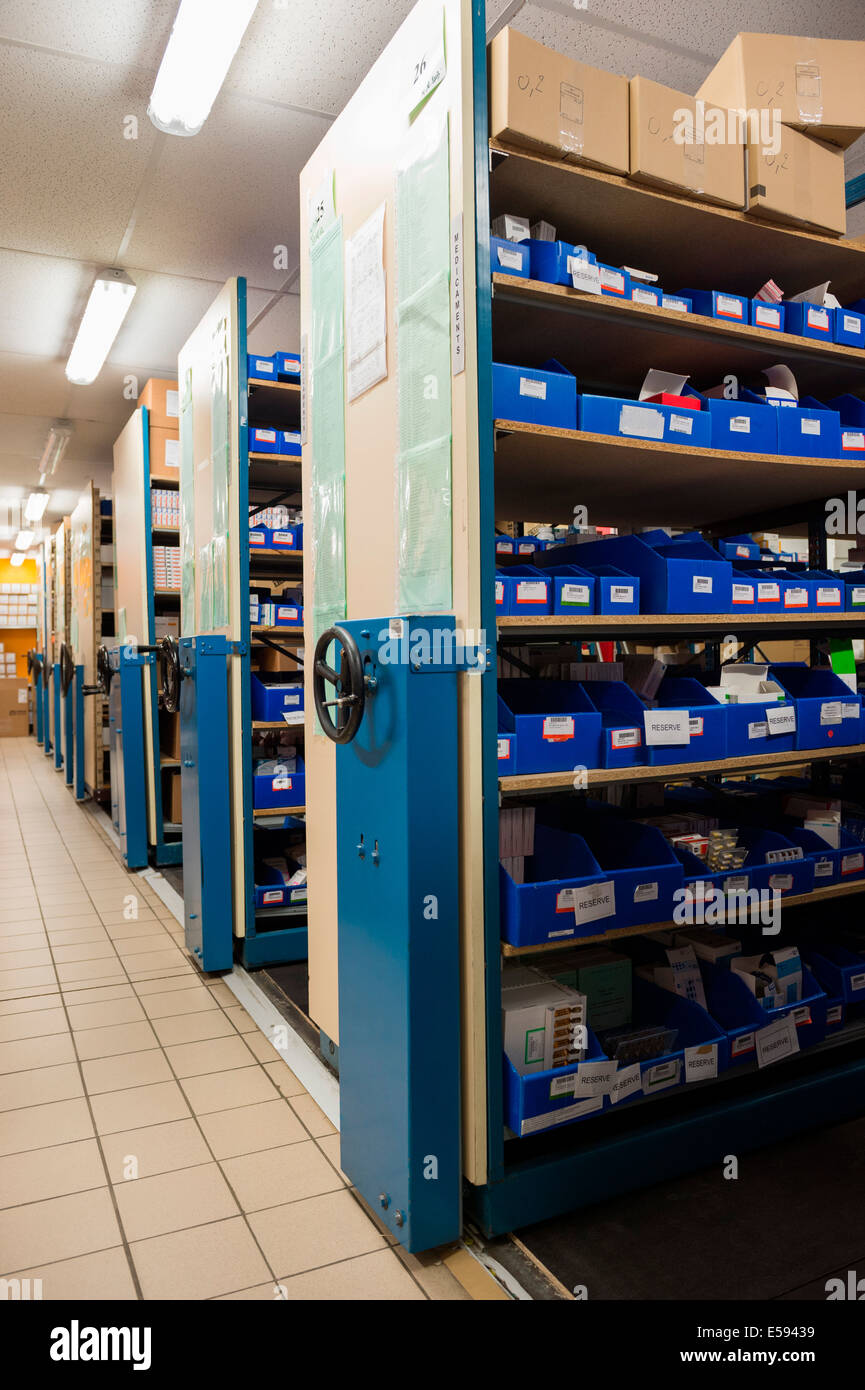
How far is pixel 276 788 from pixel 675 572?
2252 mm

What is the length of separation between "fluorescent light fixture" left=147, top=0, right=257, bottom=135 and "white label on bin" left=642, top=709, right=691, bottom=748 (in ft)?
8.16

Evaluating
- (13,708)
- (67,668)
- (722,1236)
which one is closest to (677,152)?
(722,1236)

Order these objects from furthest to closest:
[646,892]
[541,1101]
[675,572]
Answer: [675,572] → [646,892] → [541,1101]

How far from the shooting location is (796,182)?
250 cm

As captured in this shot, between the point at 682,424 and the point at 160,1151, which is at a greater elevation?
the point at 682,424

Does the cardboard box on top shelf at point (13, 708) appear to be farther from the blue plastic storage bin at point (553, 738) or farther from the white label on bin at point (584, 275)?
the white label on bin at point (584, 275)

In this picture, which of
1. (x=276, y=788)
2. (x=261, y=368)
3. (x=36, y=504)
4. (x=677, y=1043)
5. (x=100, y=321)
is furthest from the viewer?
(x=36, y=504)

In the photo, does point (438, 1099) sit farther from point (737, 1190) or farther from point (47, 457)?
point (47, 457)

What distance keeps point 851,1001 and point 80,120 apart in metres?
4.46

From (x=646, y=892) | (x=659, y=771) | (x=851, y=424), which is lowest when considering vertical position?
(x=646, y=892)

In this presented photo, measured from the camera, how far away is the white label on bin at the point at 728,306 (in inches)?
97.2

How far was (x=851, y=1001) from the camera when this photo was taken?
2756 millimetres

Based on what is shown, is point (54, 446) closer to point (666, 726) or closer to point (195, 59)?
point (195, 59)
